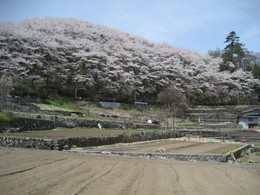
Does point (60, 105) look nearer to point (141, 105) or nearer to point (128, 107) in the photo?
point (128, 107)

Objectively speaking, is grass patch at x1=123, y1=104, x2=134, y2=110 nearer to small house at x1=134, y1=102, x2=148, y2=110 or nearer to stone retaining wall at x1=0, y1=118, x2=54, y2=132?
small house at x1=134, y1=102, x2=148, y2=110

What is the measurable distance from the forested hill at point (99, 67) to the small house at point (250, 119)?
1916 cm

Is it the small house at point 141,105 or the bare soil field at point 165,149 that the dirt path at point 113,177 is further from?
the small house at point 141,105

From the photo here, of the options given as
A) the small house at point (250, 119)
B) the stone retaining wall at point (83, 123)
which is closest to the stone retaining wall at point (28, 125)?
the stone retaining wall at point (83, 123)

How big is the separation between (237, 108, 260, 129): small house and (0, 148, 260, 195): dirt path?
33637 millimetres

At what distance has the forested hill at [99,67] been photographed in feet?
119

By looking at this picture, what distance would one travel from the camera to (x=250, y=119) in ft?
132

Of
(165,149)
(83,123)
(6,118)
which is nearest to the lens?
(6,118)

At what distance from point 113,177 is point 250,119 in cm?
3932

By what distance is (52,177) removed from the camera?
697 cm

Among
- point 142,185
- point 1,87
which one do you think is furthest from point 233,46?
point 142,185

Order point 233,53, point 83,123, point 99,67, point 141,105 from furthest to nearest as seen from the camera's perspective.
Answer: point 233,53 < point 141,105 < point 99,67 < point 83,123

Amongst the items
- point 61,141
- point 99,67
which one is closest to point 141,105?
point 99,67

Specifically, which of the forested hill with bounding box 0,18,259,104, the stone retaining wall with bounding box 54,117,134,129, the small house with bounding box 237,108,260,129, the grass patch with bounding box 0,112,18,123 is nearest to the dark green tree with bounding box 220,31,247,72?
the forested hill with bounding box 0,18,259,104
